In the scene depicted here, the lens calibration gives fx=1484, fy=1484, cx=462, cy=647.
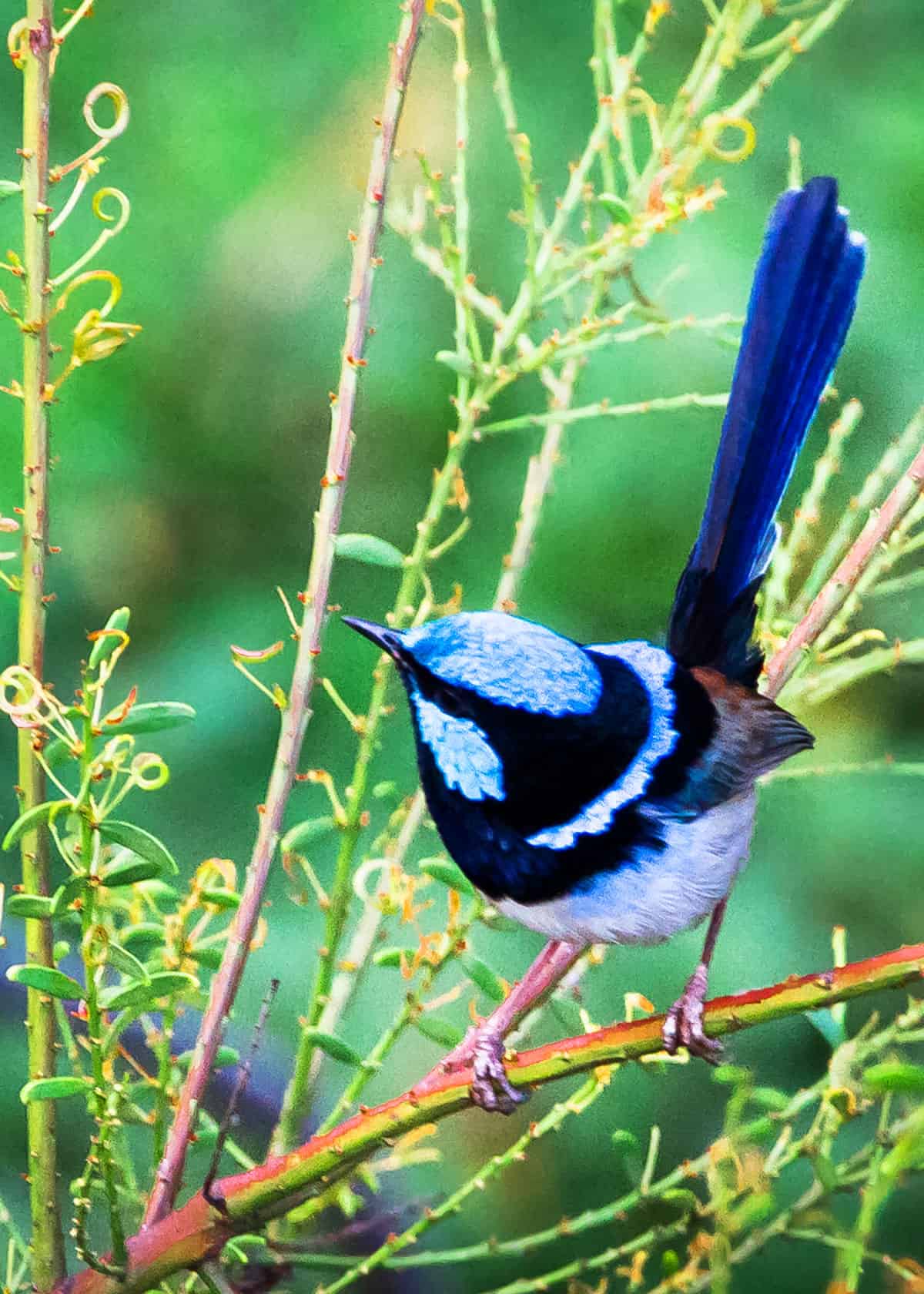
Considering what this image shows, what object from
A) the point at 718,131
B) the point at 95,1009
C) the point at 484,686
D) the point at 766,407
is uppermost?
the point at 718,131

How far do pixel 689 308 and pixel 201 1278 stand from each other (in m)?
0.56

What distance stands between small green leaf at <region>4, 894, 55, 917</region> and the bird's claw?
0.46 ft

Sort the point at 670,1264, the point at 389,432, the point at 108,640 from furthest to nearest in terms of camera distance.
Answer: the point at 389,432 < the point at 670,1264 < the point at 108,640

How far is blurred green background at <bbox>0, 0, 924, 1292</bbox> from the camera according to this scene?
773mm

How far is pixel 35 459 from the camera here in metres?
0.47

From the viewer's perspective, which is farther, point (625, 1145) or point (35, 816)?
point (625, 1145)

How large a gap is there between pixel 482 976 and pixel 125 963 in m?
0.14

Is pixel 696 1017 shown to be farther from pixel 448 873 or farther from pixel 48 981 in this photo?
pixel 48 981

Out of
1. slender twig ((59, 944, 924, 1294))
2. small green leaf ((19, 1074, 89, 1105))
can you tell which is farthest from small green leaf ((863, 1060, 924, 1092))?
small green leaf ((19, 1074, 89, 1105))

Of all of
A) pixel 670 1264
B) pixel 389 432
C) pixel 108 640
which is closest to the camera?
pixel 108 640

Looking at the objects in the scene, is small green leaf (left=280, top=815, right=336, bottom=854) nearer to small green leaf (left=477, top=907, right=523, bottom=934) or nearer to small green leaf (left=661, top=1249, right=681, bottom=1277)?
small green leaf (left=477, top=907, right=523, bottom=934)

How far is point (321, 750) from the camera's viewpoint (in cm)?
82

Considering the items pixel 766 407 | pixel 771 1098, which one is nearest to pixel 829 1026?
pixel 771 1098

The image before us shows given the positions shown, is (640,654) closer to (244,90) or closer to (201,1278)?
(201,1278)
